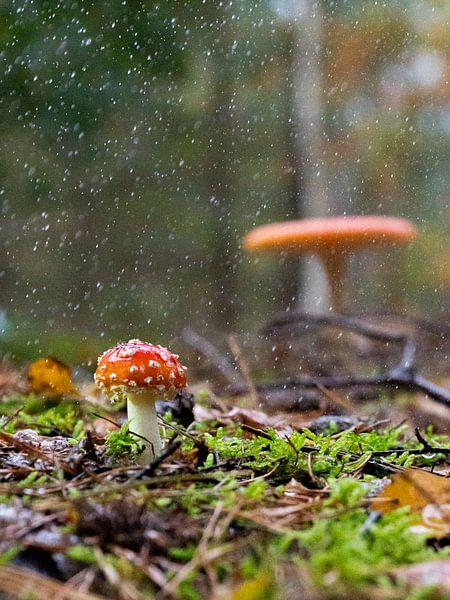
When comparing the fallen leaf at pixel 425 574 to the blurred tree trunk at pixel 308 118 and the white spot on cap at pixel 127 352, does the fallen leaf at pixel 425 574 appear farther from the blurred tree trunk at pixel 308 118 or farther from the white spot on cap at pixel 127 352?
the blurred tree trunk at pixel 308 118

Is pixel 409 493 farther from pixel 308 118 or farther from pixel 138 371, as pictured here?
pixel 308 118

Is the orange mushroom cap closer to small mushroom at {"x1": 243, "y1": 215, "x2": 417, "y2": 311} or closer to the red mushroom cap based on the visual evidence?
small mushroom at {"x1": 243, "y1": 215, "x2": 417, "y2": 311}

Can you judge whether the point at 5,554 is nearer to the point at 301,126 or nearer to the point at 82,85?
the point at 82,85

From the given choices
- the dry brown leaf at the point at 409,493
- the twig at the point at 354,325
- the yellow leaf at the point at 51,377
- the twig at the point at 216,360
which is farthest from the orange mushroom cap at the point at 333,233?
the dry brown leaf at the point at 409,493

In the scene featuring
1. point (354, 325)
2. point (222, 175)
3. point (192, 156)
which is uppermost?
point (192, 156)

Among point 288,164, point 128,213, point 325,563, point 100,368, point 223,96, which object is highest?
point 223,96

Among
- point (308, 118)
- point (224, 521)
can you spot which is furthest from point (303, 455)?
point (308, 118)

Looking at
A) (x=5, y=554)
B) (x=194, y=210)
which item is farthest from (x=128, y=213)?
(x=5, y=554)
